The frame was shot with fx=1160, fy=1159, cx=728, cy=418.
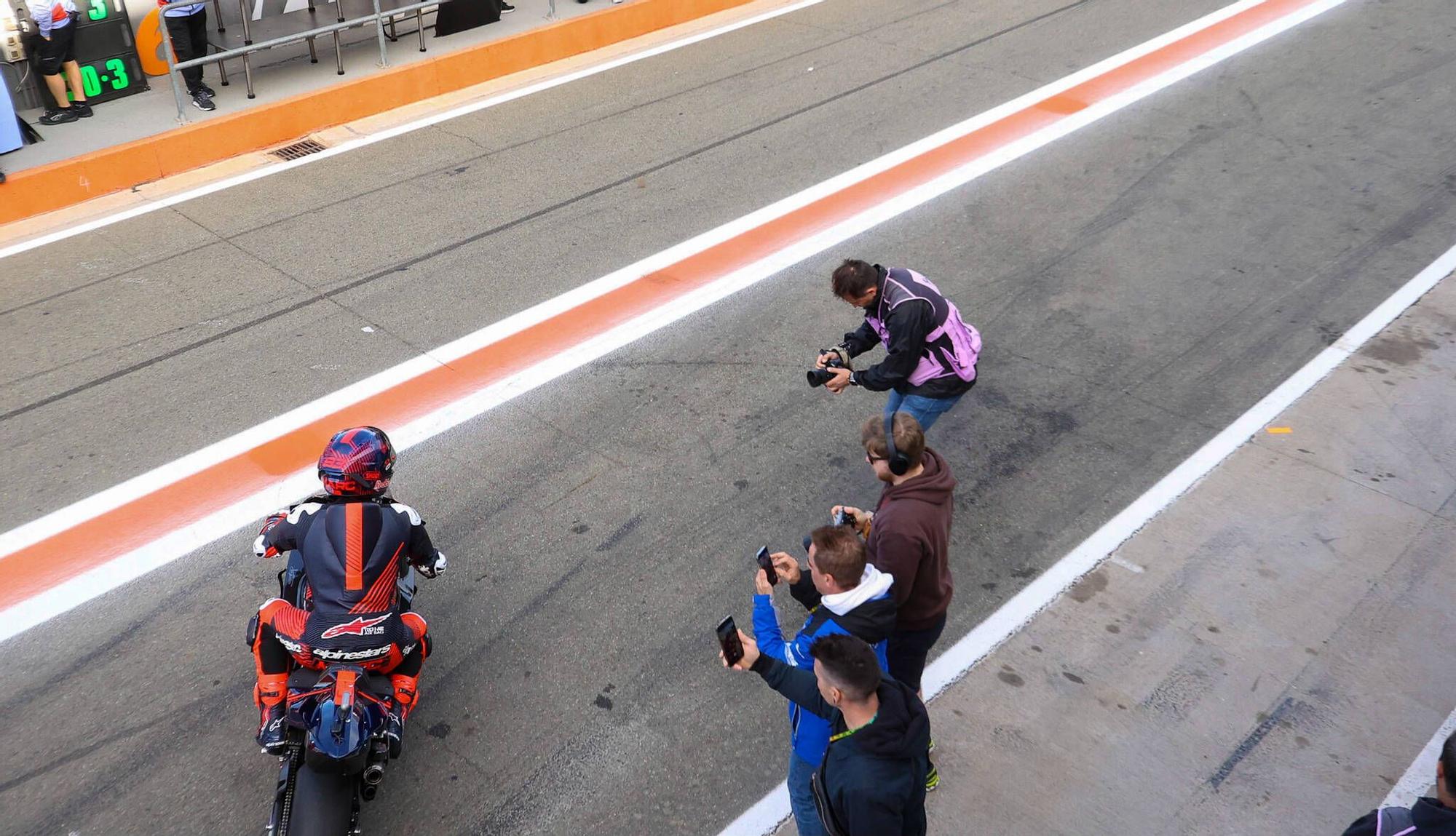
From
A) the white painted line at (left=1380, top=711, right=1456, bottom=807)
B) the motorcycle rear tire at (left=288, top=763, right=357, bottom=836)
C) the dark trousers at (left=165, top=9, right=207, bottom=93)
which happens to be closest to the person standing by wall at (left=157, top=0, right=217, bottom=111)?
the dark trousers at (left=165, top=9, right=207, bottom=93)

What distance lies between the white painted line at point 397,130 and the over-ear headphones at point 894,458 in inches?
331

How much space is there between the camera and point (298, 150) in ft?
38.6

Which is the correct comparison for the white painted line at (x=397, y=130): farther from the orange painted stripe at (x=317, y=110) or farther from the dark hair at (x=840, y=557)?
the dark hair at (x=840, y=557)

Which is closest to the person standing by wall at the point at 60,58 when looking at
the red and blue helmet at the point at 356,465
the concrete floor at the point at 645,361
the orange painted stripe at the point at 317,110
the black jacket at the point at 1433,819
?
the orange painted stripe at the point at 317,110

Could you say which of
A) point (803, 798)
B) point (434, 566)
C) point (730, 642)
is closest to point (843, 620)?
point (730, 642)

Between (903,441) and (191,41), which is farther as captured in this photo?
(191,41)

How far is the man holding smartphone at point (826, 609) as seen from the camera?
14.4ft

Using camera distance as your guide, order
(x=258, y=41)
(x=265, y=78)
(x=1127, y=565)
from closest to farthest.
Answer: (x=1127, y=565), (x=258, y=41), (x=265, y=78)

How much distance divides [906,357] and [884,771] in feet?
9.25

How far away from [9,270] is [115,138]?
229 cm

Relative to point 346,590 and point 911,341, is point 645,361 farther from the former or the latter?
point 346,590

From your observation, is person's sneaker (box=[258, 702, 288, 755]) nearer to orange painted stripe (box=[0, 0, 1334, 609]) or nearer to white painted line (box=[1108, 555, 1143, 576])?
orange painted stripe (box=[0, 0, 1334, 609])

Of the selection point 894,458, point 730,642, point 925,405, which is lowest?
point 925,405

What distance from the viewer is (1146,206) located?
1048 cm
